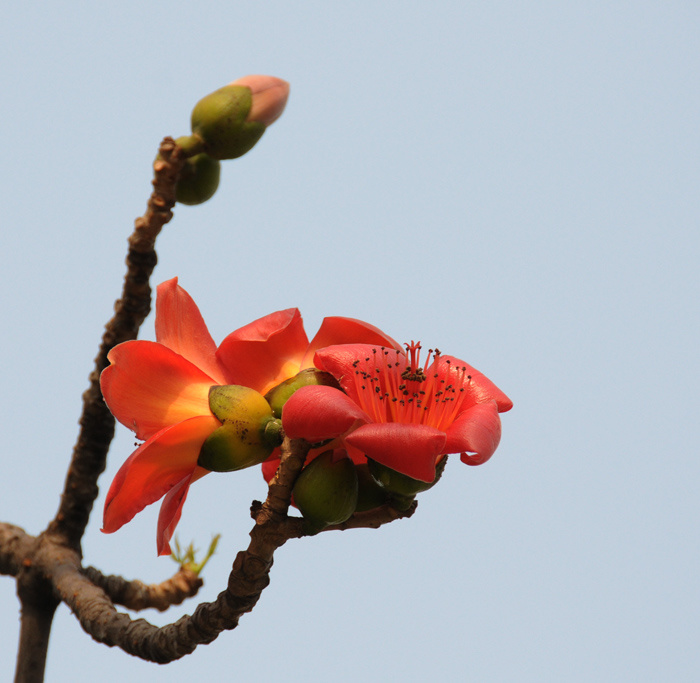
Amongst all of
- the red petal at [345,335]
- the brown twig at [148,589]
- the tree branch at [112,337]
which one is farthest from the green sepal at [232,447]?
the brown twig at [148,589]

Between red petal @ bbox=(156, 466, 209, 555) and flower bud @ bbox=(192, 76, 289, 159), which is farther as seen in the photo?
flower bud @ bbox=(192, 76, 289, 159)

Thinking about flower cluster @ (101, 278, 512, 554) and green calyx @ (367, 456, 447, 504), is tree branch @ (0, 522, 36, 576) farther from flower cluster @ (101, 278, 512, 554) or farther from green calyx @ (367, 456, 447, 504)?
green calyx @ (367, 456, 447, 504)

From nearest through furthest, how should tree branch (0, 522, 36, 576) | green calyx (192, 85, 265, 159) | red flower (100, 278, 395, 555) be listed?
red flower (100, 278, 395, 555), green calyx (192, 85, 265, 159), tree branch (0, 522, 36, 576)

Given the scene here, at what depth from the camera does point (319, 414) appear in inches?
28.6

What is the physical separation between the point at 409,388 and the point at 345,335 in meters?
0.11

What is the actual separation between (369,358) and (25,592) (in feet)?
2.47

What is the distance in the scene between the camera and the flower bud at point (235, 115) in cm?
101

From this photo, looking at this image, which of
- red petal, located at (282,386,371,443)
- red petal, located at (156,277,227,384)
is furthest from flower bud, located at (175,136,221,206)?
red petal, located at (282,386,371,443)

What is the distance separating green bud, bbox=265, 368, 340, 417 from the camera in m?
0.85

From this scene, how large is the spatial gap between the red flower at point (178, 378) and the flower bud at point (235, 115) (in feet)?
0.69

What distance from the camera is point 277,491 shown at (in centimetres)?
81

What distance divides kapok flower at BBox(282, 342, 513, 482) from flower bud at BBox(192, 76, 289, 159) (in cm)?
34

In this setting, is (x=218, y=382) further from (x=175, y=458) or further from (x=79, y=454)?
(x=79, y=454)

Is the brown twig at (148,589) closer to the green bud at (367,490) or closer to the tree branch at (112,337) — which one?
the tree branch at (112,337)
